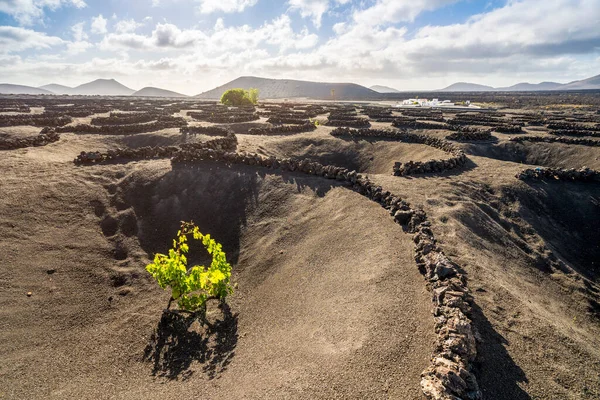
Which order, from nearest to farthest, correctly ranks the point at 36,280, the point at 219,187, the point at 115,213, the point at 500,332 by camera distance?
the point at 500,332 → the point at 36,280 → the point at 115,213 → the point at 219,187

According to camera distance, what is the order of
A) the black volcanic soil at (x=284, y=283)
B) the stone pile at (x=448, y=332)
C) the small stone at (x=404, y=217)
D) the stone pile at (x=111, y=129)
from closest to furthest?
1. the stone pile at (x=448, y=332)
2. the black volcanic soil at (x=284, y=283)
3. the small stone at (x=404, y=217)
4. the stone pile at (x=111, y=129)

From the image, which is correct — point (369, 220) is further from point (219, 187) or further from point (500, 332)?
point (219, 187)

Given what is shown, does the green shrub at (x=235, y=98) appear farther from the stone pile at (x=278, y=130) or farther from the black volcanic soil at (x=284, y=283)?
the black volcanic soil at (x=284, y=283)

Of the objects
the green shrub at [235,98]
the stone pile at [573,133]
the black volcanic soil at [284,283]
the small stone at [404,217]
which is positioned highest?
the green shrub at [235,98]

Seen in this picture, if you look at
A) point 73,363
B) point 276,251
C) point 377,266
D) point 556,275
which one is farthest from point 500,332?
point 73,363

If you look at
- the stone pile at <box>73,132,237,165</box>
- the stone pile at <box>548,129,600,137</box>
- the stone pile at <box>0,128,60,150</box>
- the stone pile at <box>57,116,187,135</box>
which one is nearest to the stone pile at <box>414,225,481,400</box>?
the stone pile at <box>73,132,237,165</box>

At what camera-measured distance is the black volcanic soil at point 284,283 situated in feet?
23.5

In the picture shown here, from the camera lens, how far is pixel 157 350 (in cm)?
974

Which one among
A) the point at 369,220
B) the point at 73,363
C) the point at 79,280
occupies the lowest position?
the point at 73,363

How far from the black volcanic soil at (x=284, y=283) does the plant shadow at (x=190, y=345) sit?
0.06 metres

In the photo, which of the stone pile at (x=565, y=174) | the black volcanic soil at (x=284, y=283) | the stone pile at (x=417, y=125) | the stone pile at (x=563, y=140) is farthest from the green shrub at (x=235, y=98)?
the stone pile at (x=565, y=174)

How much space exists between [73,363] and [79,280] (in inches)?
168

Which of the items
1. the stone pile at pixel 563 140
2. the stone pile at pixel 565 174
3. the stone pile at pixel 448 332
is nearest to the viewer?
the stone pile at pixel 448 332

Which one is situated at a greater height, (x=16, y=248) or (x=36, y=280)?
(x=16, y=248)
